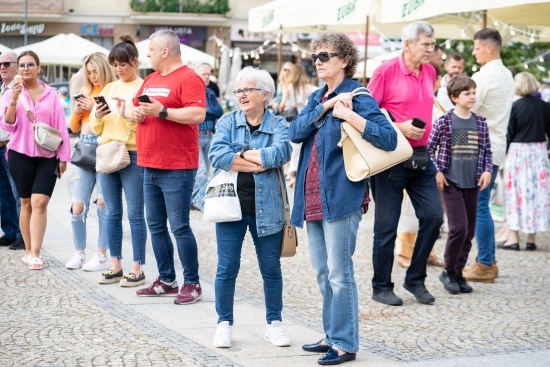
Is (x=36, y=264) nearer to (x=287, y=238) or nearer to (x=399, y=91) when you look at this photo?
(x=287, y=238)

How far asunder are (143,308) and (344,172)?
2.28m

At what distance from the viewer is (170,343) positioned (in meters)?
6.05

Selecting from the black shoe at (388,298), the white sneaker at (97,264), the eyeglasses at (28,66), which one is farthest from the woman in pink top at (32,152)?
the black shoe at (388,298)

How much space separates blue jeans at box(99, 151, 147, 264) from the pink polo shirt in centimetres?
198

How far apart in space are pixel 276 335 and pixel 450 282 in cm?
240

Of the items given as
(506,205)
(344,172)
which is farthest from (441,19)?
(344,172)

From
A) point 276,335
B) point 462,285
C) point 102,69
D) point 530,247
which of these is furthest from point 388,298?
point 530,247

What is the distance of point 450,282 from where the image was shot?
26.2 ft

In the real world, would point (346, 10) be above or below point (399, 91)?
above

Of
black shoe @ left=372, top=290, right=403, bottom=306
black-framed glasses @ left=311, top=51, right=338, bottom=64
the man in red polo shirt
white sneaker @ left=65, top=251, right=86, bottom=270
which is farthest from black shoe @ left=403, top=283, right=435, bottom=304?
white sneaker @ left=65, top=251, right=86, bottom=270

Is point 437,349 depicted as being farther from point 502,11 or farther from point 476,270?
point 502,11

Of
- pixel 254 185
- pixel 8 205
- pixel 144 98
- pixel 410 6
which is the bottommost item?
pixel 8 205

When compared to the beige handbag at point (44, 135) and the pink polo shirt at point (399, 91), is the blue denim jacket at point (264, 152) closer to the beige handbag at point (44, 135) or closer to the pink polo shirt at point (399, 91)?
the pink polo shirt at point (399, 91)

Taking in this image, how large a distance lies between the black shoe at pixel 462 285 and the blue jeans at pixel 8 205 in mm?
4444
